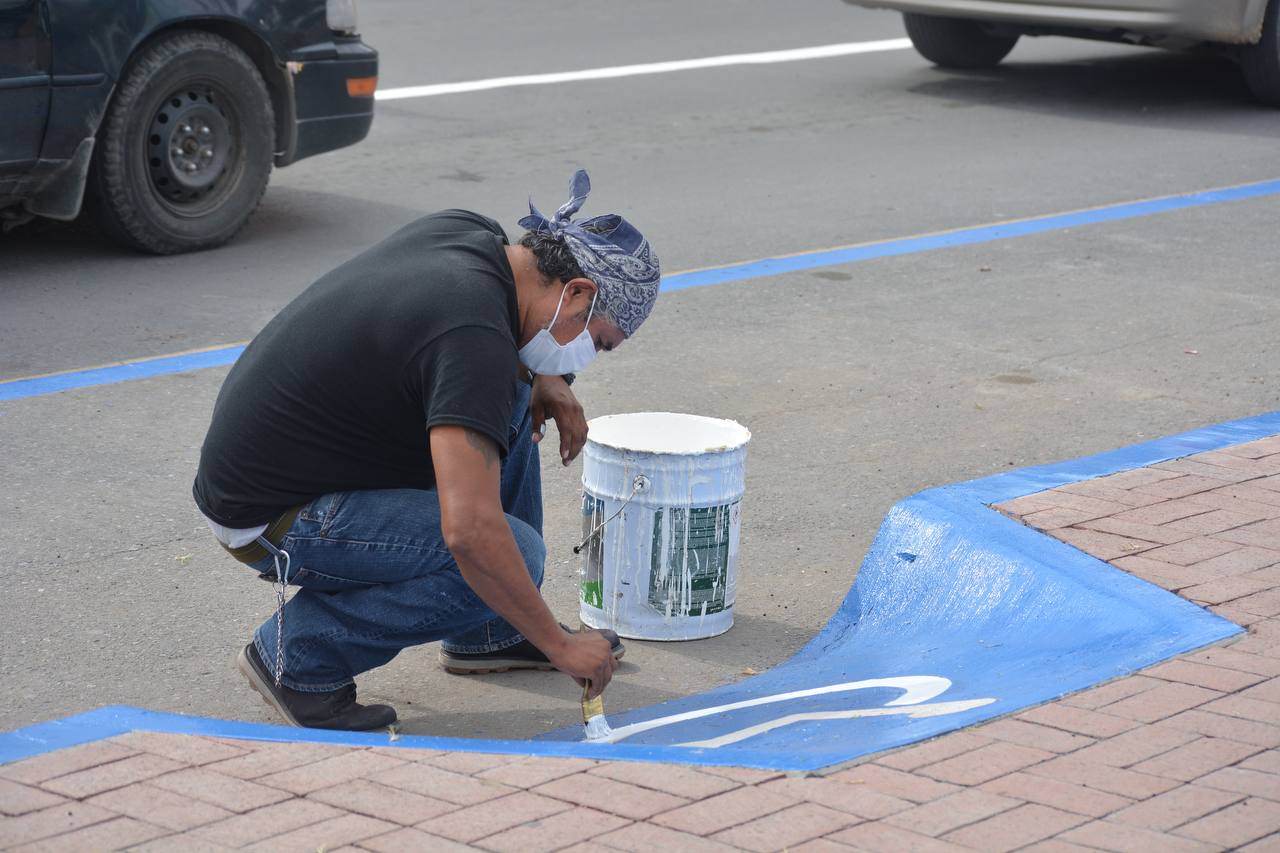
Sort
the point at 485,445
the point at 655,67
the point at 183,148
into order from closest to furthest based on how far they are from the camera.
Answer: the point at 485,445
the point at 183,148
the point at 655,67

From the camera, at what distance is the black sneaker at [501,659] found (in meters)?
4.11

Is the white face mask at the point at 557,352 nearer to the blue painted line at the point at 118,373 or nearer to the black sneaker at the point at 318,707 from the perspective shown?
the black sneaker at the point at 318,707

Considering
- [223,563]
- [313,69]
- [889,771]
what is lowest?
[223,563]

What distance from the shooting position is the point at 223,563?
459 cm

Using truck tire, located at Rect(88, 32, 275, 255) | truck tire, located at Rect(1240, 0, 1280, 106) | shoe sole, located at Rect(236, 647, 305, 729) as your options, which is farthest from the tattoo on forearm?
truck tire, located at Rect(1240, 0, 1280, 106)

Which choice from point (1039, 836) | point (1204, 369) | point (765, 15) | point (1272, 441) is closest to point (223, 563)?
point (1039, 836)

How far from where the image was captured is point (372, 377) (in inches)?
136

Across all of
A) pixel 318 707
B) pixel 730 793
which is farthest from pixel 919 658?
pixel 318 707

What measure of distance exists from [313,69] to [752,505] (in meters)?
4.04

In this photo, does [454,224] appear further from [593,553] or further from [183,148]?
[183,148]

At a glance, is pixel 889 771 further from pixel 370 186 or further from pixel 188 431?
pixel 370 186

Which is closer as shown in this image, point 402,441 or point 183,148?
point 402,441

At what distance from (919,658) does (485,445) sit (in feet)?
4.49

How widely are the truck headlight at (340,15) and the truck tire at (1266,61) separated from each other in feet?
20.6
